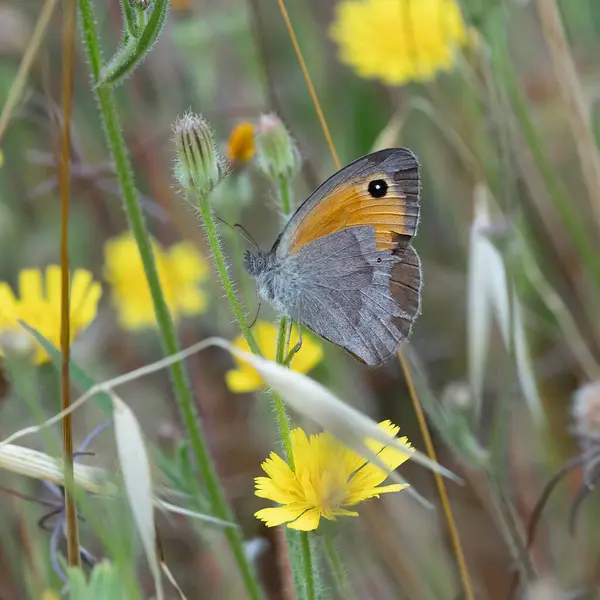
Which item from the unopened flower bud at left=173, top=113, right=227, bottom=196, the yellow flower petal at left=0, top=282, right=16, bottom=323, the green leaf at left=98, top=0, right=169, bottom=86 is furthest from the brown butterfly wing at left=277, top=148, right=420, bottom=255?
the yellow flower petal at left=0, top=282, right=16, bottom=323

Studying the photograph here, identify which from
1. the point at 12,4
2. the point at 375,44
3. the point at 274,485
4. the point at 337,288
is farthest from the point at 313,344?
the point at 12,4

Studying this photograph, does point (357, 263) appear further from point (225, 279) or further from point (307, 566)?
point (307, 566)

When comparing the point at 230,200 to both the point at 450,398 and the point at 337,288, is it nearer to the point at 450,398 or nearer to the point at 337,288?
the point at 337,288

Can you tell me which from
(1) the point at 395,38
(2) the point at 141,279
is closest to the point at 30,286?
(2) the point at 141,279

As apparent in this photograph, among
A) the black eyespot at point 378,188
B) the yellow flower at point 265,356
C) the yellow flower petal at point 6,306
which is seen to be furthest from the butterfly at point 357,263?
the yellow flower petal at point 6,306

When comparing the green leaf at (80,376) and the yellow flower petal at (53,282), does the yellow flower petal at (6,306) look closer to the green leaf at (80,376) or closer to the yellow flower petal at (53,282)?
the yellow flower petal at (53,282)
